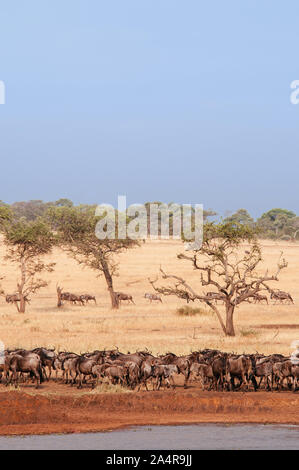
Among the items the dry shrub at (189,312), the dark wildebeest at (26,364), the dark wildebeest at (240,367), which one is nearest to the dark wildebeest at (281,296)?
the dry shrub at (189,312)

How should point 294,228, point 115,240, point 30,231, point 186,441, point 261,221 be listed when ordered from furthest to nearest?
point 261,221 → point 294,228 → point 115,240 → point 30,231 → point 186,441

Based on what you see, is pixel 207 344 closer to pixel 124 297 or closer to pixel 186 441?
pixel 186 441

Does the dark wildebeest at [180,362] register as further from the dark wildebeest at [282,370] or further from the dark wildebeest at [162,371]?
the dark wildebeest at [282,370]

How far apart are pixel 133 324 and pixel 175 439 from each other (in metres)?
20.7

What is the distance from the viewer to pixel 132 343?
28.8 m

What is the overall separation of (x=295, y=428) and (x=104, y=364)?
18.9 feet

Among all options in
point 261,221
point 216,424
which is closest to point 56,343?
point 216,424

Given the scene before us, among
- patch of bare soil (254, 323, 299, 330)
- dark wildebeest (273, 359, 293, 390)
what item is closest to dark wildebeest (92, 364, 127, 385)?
dark wildebeest (273, 359, 293, 390)

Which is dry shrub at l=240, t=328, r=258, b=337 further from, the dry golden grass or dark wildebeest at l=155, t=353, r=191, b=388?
dark wildebeest at l=155, t=353, r=191, b=388

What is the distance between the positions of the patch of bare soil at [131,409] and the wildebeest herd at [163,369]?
1.94ft

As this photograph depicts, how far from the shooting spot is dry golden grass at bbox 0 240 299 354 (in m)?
28.5

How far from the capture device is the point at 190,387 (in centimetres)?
2052

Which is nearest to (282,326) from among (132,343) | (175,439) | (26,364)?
(132,343)

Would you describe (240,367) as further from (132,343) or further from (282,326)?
(282,326)
